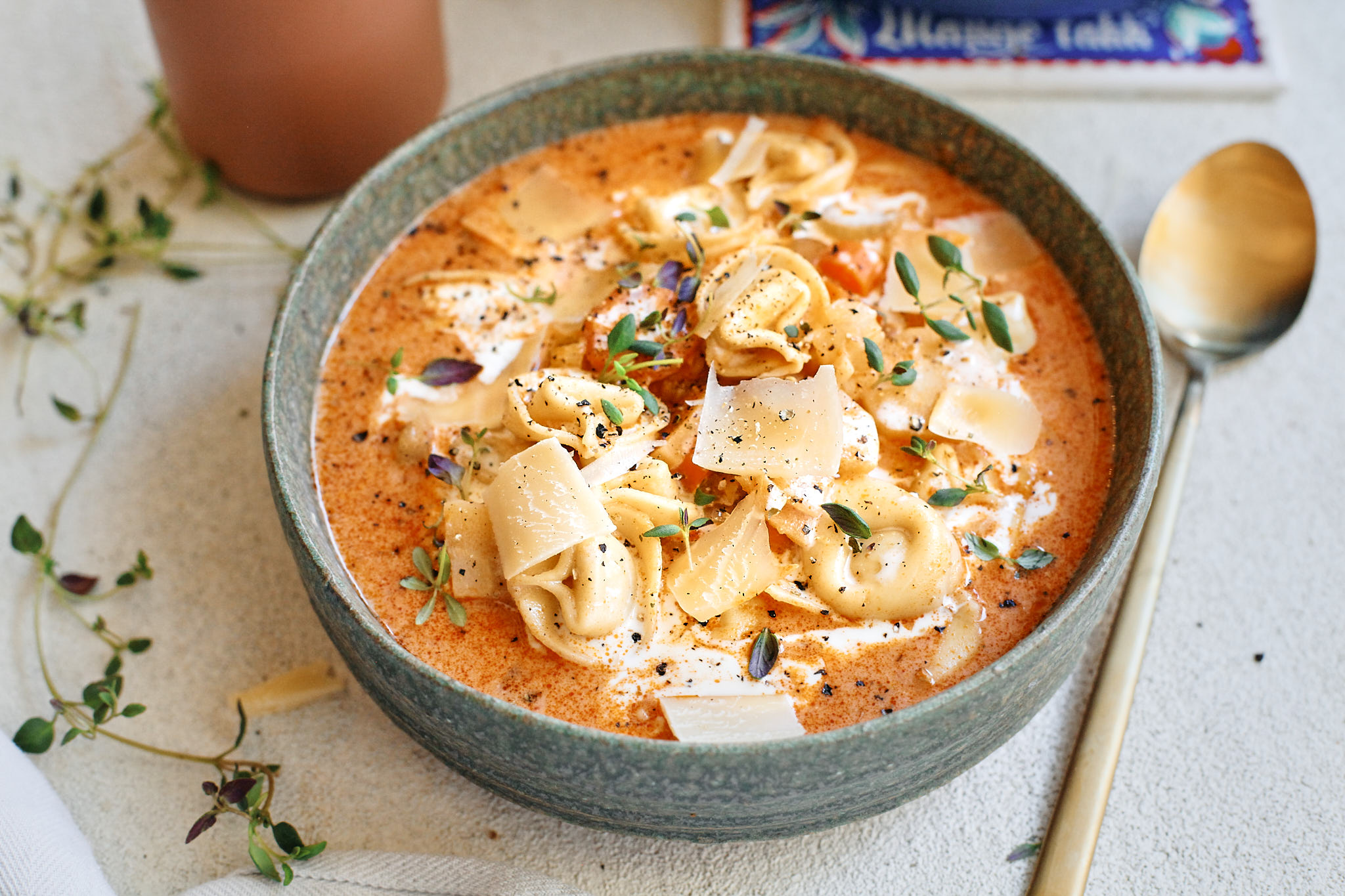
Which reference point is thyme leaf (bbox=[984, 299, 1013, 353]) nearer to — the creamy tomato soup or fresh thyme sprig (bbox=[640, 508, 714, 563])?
the creamy tomato soup

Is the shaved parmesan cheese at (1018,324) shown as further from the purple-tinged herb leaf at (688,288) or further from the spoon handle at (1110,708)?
the purple-tinged herb leaf at (688,288)

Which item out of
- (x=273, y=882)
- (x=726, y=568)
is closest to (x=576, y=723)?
(x=726, y=568)

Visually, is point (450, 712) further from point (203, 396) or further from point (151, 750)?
point (203, 396)

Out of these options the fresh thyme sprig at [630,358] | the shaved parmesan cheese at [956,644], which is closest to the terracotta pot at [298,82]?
the fresh thyme sprig at [630,358]

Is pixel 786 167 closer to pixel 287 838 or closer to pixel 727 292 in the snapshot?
pixel 727 292

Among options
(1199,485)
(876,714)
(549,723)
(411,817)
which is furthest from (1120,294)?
(411,817)

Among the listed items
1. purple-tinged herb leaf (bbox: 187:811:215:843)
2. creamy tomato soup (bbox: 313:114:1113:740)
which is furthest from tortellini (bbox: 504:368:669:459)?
purple-tinged herb leaf (bbox: 187:811:215:843)
